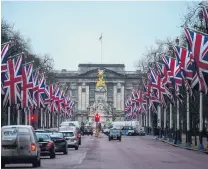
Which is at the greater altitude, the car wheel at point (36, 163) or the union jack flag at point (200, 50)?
the union jack flag at point (200, 50)

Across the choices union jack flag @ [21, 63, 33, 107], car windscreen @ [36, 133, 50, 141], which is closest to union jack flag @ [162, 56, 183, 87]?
union jack flag @ [21, 63, 33, 107]

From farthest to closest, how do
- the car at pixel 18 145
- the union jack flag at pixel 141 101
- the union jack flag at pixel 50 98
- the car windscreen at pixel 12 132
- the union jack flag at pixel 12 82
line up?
the union jack flag at pixel 141 101 < the union jack flag at pixel 50 98 < the union jack flag at pixel 12 82 < the car windscreen at pixel 12 132 < the car at pixel 18 145

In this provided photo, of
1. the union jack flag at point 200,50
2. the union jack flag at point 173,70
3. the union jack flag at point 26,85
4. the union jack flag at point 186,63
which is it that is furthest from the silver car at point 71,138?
the union jack flag at point 200,50

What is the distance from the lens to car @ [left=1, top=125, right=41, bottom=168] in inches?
1054

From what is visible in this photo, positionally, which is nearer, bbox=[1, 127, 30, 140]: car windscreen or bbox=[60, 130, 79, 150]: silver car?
bbox=[1, 127, 30, 140]: car windscreen

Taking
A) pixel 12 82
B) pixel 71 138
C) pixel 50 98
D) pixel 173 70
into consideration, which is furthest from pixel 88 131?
pixel 12 82

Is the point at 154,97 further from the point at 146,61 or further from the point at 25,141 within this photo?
the point at 25,141

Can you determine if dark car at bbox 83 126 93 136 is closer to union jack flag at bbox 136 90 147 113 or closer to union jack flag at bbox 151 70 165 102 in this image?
union jack flag at bbox 136 90 147 113

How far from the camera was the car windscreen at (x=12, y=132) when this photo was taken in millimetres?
26984

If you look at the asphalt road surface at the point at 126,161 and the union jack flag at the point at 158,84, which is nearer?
the asphalt road surface at the point at 126,161

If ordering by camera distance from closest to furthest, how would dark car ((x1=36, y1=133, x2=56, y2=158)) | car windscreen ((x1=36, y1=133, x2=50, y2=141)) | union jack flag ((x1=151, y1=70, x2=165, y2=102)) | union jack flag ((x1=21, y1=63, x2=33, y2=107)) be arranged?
1. dark car ((x1=36, y1=133, x2=56, y2=158))
2. car windscreen ((x1=36, y1=133, x2=50, y2=141))
3. union jack flag ((x1=21, y1=63, x2=33, y2=107))
4. union jack flag ((x1=151, y1=70, x2=165, y2=102))

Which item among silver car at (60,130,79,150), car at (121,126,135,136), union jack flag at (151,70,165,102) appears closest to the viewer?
silver car at (60,130,79,150)

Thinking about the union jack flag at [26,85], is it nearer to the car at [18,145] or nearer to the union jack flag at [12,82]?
the union jack flag at [12,82]

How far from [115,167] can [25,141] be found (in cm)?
399
